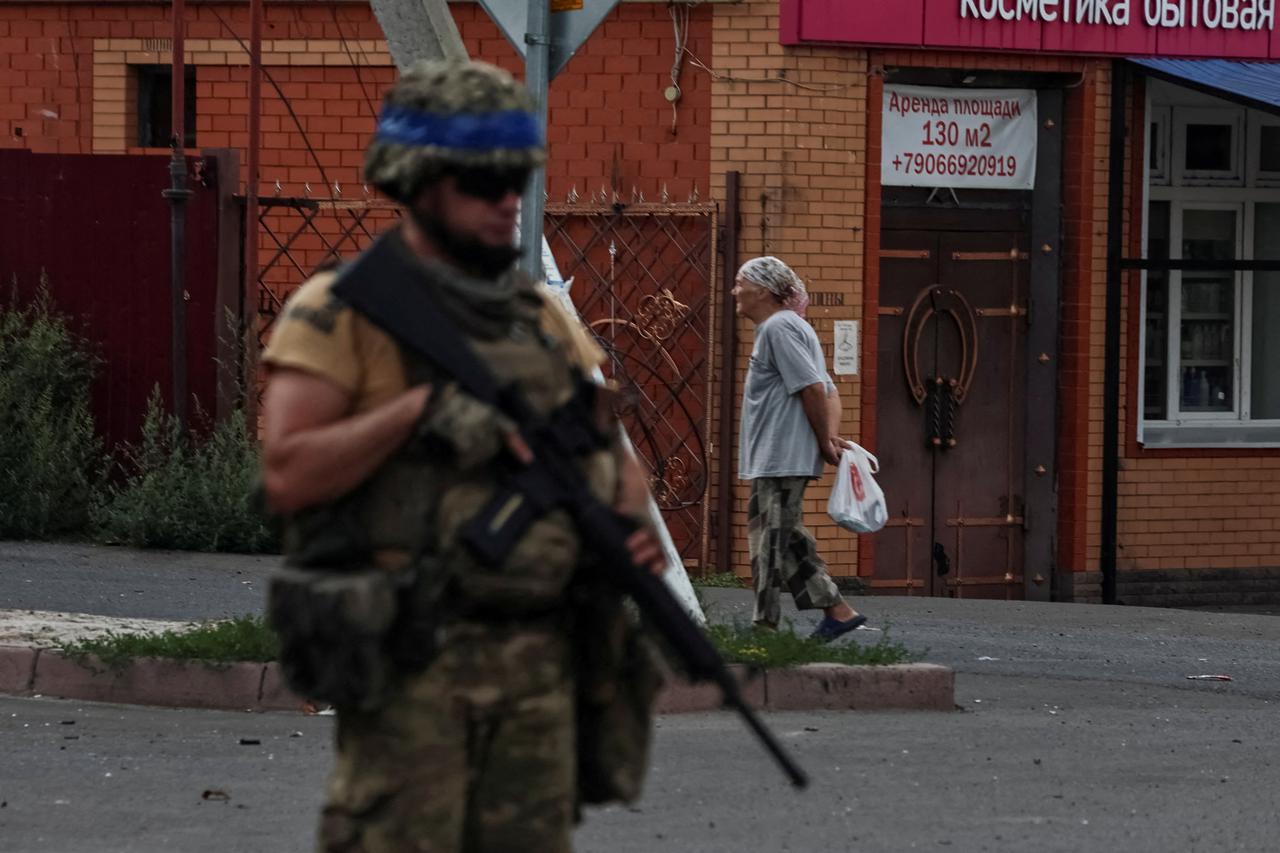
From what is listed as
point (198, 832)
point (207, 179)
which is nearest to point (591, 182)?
point (207, 179)

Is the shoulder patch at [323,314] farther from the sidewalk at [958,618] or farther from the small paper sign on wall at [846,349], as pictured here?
the small paper sign on wall at [846,349]

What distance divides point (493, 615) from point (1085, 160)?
10.2 m

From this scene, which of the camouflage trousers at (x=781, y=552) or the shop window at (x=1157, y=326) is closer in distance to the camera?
the camouflage trousers at (x=781, y=552)

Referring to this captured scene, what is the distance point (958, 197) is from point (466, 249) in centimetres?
992

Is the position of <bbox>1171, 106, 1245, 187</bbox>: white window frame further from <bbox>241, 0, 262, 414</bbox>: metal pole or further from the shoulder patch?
the shoulder patch

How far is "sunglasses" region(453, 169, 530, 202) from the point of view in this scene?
3.53 metres

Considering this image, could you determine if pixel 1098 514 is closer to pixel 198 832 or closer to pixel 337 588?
pixel 198 832

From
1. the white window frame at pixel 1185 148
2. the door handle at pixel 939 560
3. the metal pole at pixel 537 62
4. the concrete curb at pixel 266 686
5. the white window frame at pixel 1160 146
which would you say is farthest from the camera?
the white window frame at pixel 1185 148

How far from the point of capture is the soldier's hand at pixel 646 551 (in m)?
3.57

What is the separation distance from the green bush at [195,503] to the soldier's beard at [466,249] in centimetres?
880

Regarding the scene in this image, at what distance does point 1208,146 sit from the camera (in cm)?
1391

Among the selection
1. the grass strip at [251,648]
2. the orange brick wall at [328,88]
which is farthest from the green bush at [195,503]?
the grass strip at [251,648]

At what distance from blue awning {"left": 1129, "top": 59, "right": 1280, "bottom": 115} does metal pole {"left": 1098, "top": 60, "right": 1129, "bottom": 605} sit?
10.9 inches

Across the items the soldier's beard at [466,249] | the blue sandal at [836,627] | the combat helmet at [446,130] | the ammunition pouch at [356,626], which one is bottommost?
the blue sandal at [836,627]
